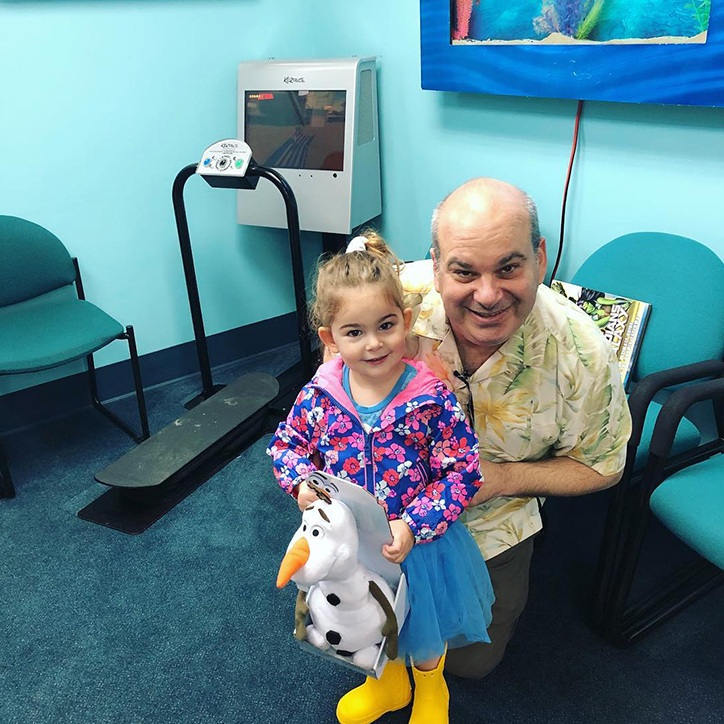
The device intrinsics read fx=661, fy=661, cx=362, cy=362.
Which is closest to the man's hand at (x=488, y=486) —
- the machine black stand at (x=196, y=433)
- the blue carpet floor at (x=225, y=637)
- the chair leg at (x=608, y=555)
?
the chair leg at (x=608, y=555)

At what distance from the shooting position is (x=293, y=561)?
0.97 meters

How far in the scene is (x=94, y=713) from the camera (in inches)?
60.7

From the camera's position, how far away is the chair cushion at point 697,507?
132 centimetres

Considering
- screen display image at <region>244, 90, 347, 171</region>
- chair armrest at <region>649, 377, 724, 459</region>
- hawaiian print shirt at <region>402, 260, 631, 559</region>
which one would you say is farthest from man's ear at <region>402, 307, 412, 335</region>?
screen display image at <region>244, 90, 347, 171</region>

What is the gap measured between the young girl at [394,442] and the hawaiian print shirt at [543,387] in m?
0.13

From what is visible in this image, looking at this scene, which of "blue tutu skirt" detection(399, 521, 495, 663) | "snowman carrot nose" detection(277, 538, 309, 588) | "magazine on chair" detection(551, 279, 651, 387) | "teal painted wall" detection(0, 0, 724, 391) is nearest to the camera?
"snowman carrot nose" detection(277, 538, 309, 588)

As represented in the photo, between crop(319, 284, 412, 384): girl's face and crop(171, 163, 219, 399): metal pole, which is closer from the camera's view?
crop(319, 284, 412, 384): girl's face

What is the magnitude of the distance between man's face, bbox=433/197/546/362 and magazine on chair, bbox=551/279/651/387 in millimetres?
819

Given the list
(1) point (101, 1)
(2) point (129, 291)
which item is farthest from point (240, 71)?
(2) point (129, 291)

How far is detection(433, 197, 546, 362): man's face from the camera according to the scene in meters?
1.10

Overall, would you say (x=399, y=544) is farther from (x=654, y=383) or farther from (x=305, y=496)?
(x=654, y=383)

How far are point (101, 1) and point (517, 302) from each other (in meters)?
2.16

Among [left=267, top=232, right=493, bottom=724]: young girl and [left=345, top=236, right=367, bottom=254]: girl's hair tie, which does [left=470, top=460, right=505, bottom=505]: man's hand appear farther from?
[left=345, top=236, right=367, bottom=254]: girl's hair tie

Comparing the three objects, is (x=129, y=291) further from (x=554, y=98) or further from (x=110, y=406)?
(x=554, y=98)
